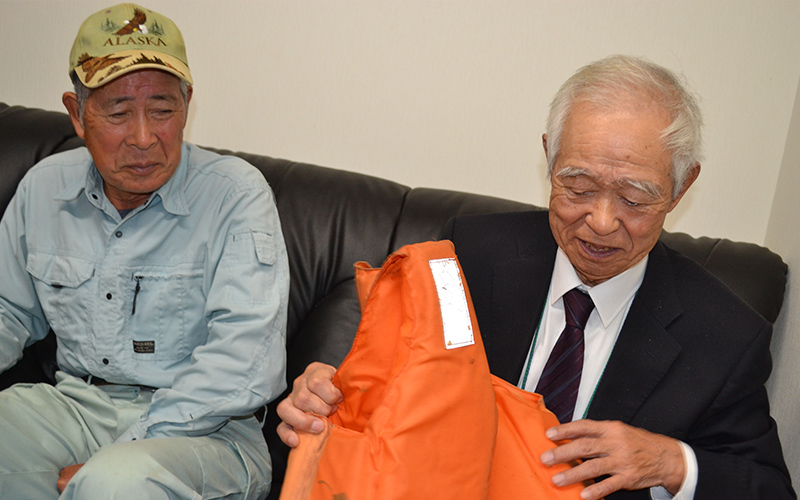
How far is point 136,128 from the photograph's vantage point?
5.06ft

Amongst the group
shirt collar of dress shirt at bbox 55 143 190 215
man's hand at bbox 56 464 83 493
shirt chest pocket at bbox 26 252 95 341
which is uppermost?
shirt collar of dress shirt at bbox 55 143 190 215

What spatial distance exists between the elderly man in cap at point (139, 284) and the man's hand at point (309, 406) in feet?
1.26

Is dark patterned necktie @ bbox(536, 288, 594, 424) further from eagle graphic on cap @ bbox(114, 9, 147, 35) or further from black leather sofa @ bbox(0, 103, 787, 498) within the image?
eagle graphic on cap @ bbox(114, 9, 147, 35)

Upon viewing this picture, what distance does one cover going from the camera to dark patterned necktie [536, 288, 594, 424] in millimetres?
1276

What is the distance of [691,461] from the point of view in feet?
3.84

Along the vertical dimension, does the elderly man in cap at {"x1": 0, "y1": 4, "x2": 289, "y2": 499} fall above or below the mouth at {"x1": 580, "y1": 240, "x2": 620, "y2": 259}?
below

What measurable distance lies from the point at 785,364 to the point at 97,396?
1.65 meters

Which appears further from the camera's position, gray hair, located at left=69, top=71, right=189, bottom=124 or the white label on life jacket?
gray hair, located at left=69, top=71, right=189, bottom=124

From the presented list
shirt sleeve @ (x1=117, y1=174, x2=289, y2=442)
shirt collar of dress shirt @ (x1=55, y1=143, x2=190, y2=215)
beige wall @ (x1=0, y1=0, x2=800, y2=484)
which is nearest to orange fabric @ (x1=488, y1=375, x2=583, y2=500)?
shirt sleeve @ (x1=117, y1=174, x2=289, y2=442)

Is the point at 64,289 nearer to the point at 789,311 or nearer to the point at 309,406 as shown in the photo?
the point at 309,406

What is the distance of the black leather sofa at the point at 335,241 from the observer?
5.84ft

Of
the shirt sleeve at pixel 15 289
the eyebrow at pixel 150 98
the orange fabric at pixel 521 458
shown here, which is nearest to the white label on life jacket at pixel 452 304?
the orange fabric at pixel 521 458

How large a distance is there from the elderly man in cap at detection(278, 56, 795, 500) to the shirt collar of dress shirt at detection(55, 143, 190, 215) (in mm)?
667

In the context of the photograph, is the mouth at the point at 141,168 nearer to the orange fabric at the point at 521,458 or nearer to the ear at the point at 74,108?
the ear at the point at 74,108
